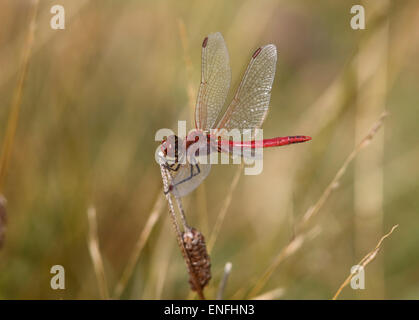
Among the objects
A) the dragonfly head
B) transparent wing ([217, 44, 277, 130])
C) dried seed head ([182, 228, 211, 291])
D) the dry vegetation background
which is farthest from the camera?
the dry vegetation background

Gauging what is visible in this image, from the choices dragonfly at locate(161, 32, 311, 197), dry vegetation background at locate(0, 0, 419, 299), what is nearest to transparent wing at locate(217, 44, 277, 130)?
dragonfly at locate(161, 32, 311, 197)

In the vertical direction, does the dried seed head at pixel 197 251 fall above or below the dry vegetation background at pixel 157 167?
below

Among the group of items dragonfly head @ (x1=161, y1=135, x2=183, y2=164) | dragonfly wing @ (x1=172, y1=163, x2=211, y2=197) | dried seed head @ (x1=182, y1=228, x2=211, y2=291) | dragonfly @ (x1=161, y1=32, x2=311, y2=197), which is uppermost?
dragonfly @ (x1=161, y1=32, x2=311, y2=197)

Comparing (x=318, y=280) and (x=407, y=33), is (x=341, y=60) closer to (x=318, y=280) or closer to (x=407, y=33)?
(x=407, y=33)

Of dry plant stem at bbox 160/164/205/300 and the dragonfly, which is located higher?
the dragonfly

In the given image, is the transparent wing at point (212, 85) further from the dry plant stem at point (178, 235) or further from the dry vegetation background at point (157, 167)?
the dry plant stem at point (178, 235)

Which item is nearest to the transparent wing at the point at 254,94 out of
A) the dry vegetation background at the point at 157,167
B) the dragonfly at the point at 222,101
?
the dragonfly at the point at 222,101

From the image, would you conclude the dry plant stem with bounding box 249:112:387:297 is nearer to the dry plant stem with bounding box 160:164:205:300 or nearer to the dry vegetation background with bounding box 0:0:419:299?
the dry vegetation background with bounding box 0:0:419:299
